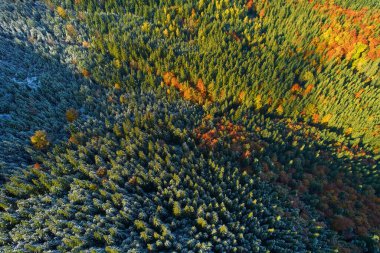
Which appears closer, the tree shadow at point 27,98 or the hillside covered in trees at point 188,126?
the hillside covered in trees at point 188,126

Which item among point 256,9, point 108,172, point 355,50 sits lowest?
point 108,172

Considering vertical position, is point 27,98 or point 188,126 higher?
point 27,98

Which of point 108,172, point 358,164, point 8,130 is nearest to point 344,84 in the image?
point 358,164

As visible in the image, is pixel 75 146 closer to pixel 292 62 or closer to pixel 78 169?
pixel 78 169

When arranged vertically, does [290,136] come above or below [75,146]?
above

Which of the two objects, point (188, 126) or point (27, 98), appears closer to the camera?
point (188, 126)

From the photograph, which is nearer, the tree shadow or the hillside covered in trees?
the hillside covered in trees

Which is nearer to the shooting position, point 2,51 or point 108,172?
point 108,172

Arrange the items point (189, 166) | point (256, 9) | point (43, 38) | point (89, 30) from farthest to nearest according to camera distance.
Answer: point (256, 9) < point (89, 30) < point (43, 38) < point (189, 166)
